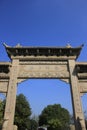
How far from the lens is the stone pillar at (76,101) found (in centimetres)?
1009

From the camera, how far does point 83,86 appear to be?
458 inches

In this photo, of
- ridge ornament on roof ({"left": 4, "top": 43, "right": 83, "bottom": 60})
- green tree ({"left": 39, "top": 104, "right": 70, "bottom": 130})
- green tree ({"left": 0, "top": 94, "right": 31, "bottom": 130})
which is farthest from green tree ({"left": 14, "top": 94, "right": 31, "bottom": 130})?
ridge ornament on roof ({"left": 4, "top": 43, "right": 83, "bottom": 60})

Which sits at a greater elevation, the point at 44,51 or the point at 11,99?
the point at 44,51

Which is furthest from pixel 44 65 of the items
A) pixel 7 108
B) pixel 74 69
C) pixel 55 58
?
pixel 7 108

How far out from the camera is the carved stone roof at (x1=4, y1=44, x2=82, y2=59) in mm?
12555

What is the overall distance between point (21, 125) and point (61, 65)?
82.5 ft

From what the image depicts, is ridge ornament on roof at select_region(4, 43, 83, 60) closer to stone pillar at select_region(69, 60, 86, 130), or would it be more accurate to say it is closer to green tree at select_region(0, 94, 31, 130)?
stone pillar at select_region(69, 60, 86, 130)

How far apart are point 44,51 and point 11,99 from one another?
14.4ft

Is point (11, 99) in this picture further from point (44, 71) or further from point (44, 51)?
point (44, 51)

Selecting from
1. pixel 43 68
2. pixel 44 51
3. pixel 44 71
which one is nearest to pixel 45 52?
pixel 44 51

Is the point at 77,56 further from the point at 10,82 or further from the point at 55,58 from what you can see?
the point at 10,82

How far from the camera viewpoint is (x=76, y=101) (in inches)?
432

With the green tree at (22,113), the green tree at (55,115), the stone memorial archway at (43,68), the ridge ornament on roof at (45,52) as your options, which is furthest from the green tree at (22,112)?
the ridge ornament on roof at (45,52)

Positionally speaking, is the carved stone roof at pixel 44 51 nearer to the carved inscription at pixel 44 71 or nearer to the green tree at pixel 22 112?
the carved inscription at pixel 44 71
